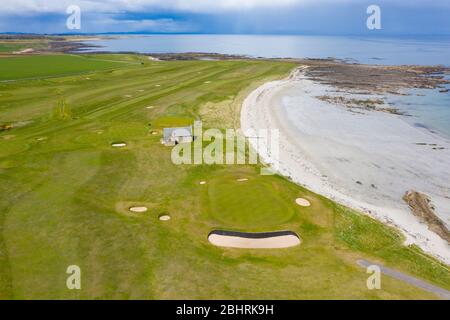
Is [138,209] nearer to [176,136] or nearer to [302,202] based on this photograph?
[302,202]

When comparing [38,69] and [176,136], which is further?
[38,69]

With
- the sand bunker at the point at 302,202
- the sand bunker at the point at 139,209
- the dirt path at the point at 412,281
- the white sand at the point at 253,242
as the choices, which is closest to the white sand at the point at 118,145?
the sand bunker at the point at 139,209

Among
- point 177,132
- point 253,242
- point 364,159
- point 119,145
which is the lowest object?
point 253,242

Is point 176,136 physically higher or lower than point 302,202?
higher

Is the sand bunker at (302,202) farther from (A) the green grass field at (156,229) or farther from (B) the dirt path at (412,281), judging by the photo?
(B) the dirt path at (412,281)

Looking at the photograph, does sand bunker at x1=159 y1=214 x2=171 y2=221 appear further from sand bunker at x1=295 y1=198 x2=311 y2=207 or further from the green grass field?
sand bunker at x1=295 y1=198 x2=311 y2=207

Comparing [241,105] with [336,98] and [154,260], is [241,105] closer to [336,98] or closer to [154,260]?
[336,98]

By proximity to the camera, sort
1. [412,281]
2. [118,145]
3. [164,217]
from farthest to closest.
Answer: [118,145] < [164,217] < [412,281]

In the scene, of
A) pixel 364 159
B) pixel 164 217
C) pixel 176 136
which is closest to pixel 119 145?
pixel 176 136

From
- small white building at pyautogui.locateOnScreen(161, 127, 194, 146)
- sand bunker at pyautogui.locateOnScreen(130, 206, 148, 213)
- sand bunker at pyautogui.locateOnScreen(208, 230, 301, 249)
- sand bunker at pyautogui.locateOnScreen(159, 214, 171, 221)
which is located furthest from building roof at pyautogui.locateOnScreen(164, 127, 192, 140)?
sand bunker at pyautogui.locateOnScreen(208, 230, 301, 249)

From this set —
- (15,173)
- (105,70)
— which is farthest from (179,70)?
(15,173)
